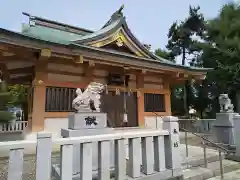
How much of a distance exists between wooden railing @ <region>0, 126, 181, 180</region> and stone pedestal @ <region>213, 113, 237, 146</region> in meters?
5.84

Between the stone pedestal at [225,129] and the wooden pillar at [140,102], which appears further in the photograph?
the wooden pillar at [140,102]

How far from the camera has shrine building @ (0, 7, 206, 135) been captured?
7.50 m

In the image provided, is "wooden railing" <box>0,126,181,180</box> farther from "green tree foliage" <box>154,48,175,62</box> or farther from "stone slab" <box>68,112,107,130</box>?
"green tree foliage" <box>154,48,175,62</box>

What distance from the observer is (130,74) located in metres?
10.4

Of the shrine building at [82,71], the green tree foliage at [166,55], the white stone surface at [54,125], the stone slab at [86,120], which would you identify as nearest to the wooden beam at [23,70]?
the shrine building at [82,71]

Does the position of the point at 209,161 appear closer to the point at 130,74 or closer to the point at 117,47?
the point at 130,74

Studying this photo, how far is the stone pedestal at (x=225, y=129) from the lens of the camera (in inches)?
359

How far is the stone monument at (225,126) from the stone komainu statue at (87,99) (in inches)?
265

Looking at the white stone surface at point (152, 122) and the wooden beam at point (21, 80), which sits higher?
the wooden beam at point (21, 80)

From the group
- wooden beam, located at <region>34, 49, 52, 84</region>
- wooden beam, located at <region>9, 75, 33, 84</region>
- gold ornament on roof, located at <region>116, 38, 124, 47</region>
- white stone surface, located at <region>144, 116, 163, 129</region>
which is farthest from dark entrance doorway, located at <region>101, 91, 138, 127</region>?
wooden beam, located at <region>9, 75, 33, 84</region>

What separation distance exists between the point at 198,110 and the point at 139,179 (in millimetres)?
23072

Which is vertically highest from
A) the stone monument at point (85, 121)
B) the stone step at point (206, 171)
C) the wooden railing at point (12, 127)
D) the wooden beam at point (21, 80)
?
the wooden beam at point (21, 80)

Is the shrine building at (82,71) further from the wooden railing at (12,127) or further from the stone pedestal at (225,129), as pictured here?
the wooden railing at (12,127)

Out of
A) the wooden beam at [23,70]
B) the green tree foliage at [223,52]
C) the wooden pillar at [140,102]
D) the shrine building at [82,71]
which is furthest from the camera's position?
the green tree foliage at [223,52]
